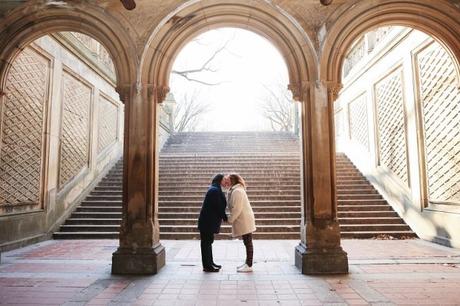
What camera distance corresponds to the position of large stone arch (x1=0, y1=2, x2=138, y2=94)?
18.5 ft

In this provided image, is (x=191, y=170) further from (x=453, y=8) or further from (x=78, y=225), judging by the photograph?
(x=453, y=8)

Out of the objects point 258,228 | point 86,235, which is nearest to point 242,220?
point 258,228

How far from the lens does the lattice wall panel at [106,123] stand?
38.2ft

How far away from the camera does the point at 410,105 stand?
8.55m

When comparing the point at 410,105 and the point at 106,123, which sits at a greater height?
the point at 106,123

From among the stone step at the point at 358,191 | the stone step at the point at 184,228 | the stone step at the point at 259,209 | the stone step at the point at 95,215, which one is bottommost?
the stone step at the point at 184,228

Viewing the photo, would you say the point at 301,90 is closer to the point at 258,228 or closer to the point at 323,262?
the point at 323,262

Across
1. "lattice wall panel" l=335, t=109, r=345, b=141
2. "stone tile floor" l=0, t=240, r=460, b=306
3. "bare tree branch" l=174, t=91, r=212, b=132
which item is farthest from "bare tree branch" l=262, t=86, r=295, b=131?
"stone tile floor" l=0, t=240, r=460, b=306

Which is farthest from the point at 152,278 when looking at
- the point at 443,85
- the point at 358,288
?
the point at 443,85

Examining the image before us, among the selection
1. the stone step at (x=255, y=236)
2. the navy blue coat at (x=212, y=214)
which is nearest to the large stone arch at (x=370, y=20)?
the navy blue coat at (x=212, y=214)

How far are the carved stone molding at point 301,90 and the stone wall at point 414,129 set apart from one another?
260cm

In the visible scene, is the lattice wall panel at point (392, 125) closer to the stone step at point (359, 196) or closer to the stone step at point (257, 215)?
the stone step at point (359, 196)

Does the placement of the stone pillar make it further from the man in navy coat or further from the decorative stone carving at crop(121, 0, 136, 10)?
the decorative stone carving at crop(121, 0, 136, 10)

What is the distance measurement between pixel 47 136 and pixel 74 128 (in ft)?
4.99
